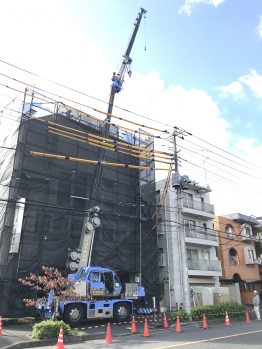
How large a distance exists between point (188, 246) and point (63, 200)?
1504cm

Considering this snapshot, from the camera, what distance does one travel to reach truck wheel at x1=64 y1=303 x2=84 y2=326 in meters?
16.9

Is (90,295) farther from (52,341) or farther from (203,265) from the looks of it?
(203,265)

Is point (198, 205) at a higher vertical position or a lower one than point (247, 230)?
higher

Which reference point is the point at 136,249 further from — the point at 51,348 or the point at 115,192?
the point at 51,348

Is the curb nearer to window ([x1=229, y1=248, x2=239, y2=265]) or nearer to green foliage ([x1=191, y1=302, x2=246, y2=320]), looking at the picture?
green foliage ([x1=191, y1=302, x2=246, y2=320])

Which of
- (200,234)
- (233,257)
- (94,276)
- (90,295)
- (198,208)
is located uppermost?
(198,208)

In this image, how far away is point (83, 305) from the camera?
58.1ft

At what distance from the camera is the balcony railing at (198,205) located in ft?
114

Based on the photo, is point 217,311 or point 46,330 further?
point 217,311

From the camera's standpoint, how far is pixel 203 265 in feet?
109

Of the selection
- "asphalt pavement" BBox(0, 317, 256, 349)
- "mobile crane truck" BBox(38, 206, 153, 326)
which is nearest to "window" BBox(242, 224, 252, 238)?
"mobile crane truck" BBox(38, 206, 153, 326)

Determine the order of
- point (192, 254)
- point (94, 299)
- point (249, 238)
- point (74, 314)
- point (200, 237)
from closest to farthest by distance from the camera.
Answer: point (74, 314)
point (94, 299)
point (192, 254)
point (200, 237)
point (249, 238)

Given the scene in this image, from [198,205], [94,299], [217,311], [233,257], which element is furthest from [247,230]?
[94,299]

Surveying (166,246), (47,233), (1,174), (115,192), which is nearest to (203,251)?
(166,246)
